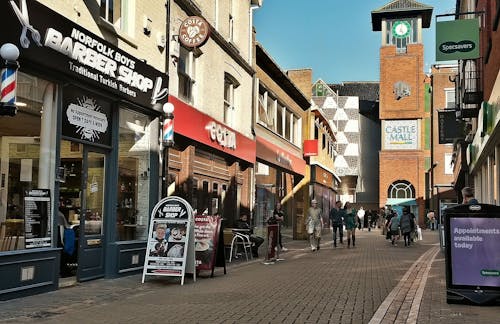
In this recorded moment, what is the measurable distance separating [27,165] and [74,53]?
195 cm

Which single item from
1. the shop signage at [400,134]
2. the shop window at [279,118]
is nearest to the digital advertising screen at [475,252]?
the shop window at [279,118]

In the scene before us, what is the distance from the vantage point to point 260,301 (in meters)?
8.42

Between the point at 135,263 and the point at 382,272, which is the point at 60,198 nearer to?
the point at 135,263

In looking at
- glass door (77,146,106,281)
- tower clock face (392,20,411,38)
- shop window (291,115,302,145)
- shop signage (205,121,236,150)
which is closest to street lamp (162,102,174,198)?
glass door (77,146,106,281)

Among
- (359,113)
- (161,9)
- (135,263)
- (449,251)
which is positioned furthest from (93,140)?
A: (359,113)

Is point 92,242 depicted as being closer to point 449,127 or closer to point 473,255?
point 473,255

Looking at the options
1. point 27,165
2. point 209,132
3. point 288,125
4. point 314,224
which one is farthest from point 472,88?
point 27,165

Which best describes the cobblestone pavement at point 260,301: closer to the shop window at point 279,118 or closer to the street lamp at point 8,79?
the street lamp at point 8,79

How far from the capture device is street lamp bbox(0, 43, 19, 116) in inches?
284

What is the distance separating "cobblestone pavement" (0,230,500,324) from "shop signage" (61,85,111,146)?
2.59 meters

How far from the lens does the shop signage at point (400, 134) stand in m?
53.7

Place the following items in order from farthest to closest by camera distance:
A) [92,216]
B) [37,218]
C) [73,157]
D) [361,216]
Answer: [361,216], [92,216], [73,157], [37,218]

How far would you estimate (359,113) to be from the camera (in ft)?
196

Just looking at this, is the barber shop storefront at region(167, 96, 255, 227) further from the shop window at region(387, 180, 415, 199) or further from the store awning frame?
the shop window at region(387, 180, 415, 199)
